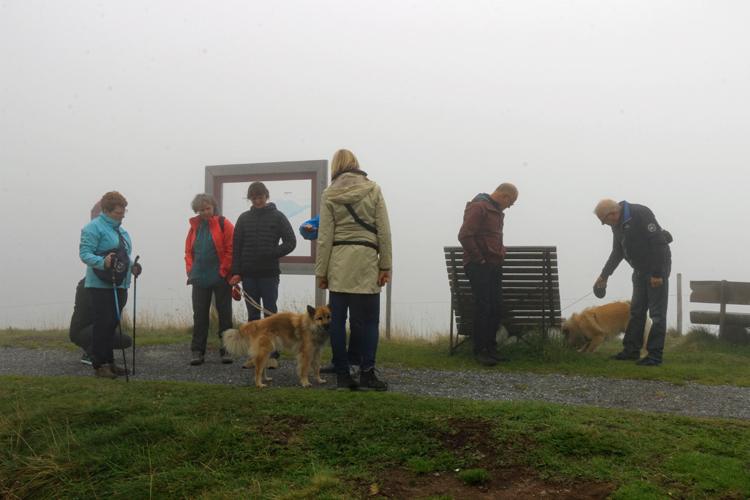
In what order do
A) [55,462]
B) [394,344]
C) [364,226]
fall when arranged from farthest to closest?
[394,344], [364,226], [55,462]

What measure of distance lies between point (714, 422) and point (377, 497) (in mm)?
2300

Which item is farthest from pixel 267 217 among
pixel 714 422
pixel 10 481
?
pixel 714 422

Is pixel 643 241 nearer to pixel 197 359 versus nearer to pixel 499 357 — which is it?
pixel 499 357

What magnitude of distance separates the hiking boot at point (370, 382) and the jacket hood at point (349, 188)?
1464 millimetres

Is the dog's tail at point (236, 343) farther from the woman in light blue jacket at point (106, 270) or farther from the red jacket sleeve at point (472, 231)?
the red jacket sleeve at point (472, 231)

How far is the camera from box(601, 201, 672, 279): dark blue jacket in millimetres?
6520

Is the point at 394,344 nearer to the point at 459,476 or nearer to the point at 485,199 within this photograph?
the point at 485,199

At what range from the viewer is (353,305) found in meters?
4.65

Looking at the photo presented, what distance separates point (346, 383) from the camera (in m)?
4.84

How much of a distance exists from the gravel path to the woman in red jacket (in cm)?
45

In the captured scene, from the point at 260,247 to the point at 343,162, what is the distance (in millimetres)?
1834

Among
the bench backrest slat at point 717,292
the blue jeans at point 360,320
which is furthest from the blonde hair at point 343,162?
the bench backrest slat at point 717,292

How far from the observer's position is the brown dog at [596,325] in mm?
7348

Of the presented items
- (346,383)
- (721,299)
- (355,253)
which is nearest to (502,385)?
(346,383)
